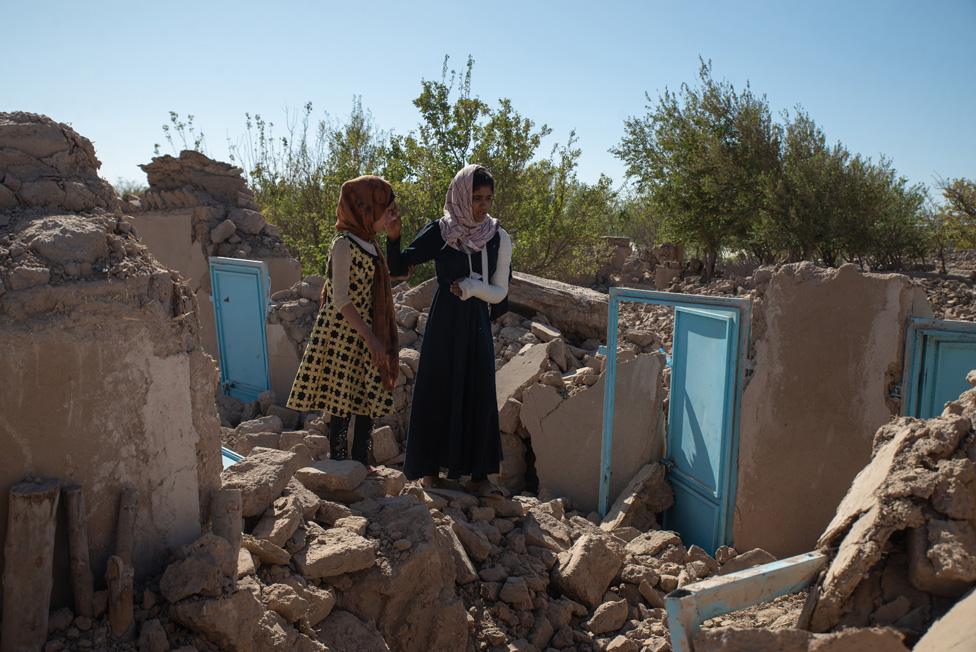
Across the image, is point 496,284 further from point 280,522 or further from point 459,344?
point 280,522

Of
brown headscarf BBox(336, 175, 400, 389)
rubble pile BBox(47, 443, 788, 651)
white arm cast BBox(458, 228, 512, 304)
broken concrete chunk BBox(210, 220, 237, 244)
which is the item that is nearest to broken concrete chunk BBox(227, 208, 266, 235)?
broken concrete chunk BBox(210, 220, 237, 244)

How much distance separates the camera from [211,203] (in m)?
7.80

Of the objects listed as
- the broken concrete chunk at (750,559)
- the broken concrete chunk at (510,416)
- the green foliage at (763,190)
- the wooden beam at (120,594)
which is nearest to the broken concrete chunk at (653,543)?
the broken concrete chunk at (750,559)

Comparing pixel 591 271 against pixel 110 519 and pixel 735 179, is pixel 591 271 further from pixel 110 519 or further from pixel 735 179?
pixel 110 519

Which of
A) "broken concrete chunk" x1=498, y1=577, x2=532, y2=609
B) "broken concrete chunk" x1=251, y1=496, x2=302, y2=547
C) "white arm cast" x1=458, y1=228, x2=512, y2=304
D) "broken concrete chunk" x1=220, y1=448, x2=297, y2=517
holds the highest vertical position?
"white arm cast" x1=458, y1=228, x2=512, y2=304

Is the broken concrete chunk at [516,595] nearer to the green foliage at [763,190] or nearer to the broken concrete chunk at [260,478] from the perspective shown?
the broken concrete chunk at [260,478]

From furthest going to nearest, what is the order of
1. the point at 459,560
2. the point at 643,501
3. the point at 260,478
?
1. the point at 643,501
2. the point at 459,560
3. the point at 260,478

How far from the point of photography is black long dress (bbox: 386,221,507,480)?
11.9 ft

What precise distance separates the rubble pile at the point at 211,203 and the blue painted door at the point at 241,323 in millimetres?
891

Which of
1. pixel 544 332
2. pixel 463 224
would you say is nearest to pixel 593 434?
pixel 544 332

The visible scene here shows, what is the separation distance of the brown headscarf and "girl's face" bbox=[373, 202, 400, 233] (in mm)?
14

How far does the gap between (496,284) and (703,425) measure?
1.49 m

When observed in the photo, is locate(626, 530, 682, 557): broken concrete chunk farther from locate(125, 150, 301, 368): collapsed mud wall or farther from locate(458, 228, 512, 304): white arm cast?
A: locate(125, 150, 301, 368): collapsed mud wall

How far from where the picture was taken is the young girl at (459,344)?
140 inches
